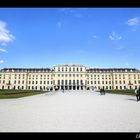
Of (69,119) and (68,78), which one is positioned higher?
(68,78)

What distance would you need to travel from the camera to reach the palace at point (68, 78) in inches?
3718

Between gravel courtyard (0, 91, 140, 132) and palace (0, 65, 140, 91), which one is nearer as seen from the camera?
gravel courtyard (0, 91, 140, 132)

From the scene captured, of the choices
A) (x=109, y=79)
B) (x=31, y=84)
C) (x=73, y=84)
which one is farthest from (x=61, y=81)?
(x=109, y=79)

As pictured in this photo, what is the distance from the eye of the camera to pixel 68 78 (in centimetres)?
9444

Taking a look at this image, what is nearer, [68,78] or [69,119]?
[69,119]

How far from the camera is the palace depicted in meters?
94.4

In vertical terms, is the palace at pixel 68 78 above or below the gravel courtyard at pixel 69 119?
above

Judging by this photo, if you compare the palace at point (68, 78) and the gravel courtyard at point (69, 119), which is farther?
the palace at point (68, 78)

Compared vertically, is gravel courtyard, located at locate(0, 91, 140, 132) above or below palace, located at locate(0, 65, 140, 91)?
below
